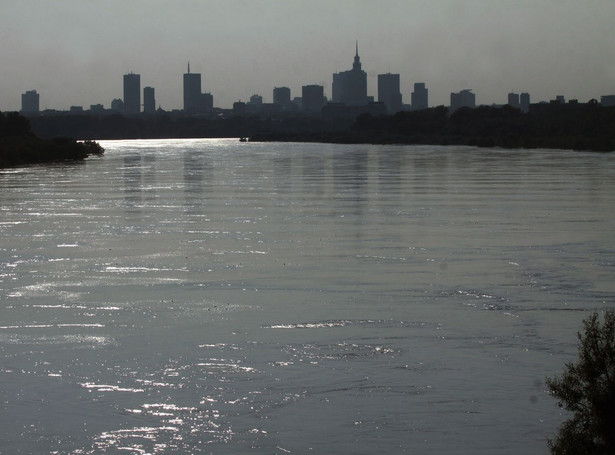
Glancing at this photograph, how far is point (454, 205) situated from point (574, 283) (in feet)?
46.6

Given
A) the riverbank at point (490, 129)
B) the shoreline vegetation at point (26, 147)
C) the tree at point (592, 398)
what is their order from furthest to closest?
1. the riverbank at point (490, 129)
2. the shoreline vegetation at point (26, 147)
3. the tree at point (592, 398)

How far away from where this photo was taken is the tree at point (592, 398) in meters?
7.55

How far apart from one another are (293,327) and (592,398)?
6.06 m

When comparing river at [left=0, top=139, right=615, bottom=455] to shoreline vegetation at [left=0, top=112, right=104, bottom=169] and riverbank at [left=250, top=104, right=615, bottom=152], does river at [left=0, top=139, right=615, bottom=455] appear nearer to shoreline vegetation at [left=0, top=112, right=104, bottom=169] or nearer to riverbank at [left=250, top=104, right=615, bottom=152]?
shoreline vegetation at [left=0, top=112, right=104, bottom=169]

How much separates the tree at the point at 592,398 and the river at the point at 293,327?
1198 mm

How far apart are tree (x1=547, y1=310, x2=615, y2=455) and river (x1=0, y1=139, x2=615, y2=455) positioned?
120 cm

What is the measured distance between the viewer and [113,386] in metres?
10.8

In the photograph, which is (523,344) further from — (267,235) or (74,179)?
(74,179)

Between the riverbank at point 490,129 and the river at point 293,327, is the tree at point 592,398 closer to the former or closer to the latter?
the river at point 293,327

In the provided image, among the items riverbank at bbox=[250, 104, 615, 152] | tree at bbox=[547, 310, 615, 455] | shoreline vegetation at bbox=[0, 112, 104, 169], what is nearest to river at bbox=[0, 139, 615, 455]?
tree at bbox=[547, 310, 615, 455]

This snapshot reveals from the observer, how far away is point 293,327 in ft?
43.7

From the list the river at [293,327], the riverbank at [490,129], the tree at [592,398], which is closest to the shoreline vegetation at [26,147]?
the riverbank at [490,129]

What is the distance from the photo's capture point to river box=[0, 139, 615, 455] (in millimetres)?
9539

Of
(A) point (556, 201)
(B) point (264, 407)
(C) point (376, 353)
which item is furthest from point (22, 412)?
(A) point (556, 201)
